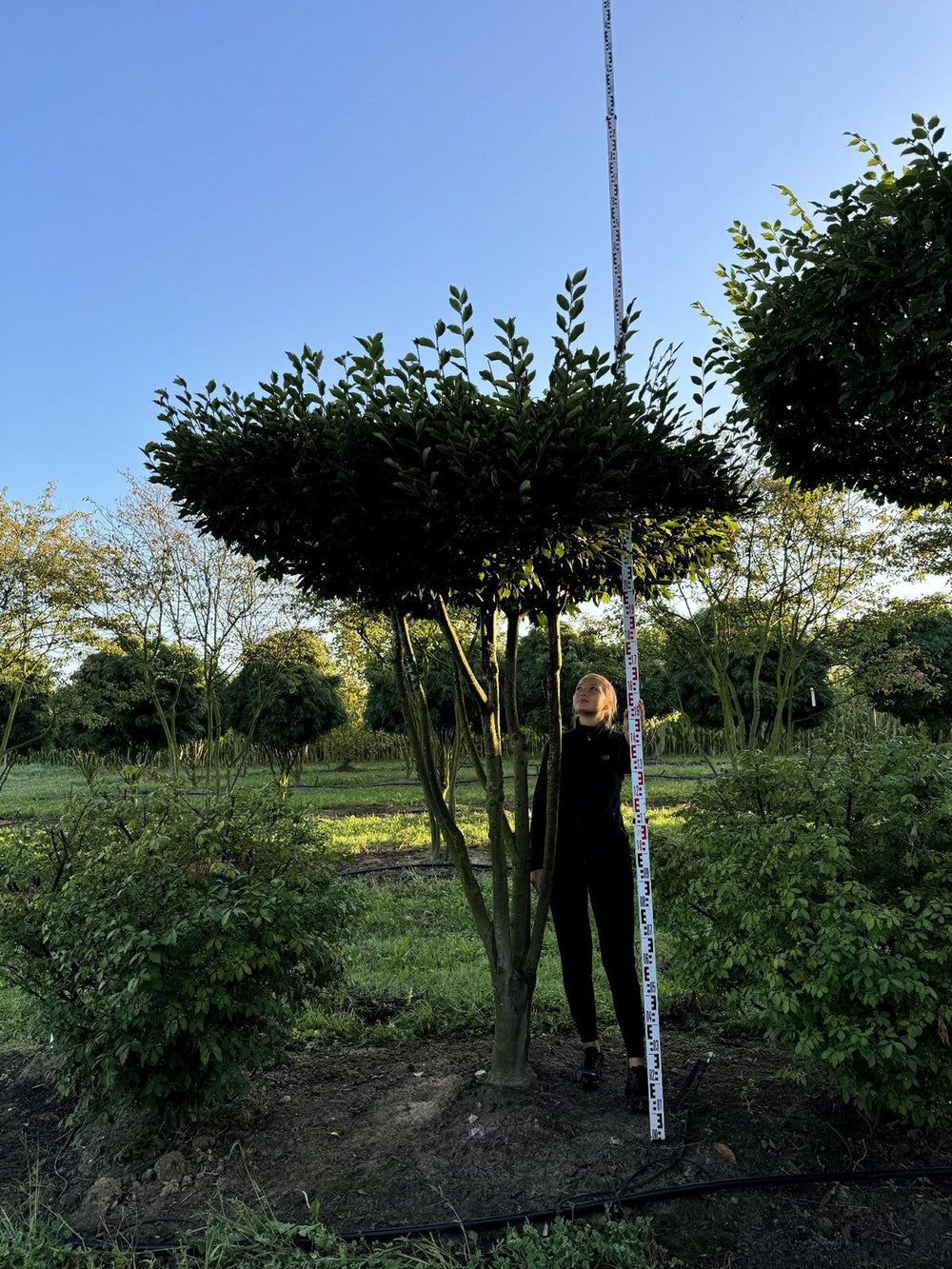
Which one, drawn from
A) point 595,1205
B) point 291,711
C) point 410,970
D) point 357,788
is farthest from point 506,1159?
point 357,788

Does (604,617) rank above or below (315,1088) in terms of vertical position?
above

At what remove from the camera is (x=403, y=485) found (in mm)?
2918

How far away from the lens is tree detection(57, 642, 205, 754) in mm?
13242

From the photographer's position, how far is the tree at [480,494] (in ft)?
9.84

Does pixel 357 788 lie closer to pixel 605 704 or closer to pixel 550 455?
pixel 605 704

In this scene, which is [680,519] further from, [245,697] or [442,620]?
[245,697]

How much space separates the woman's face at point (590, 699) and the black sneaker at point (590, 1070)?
5.46ft

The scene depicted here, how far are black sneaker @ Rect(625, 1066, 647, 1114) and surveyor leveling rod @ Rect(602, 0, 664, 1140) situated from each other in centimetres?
21

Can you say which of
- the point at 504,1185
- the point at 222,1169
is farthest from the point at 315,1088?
the point at 504,1185

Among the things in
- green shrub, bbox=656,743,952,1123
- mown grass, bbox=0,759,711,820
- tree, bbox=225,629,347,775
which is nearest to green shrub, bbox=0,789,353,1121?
green shrub, bbox=656,743,952,1123

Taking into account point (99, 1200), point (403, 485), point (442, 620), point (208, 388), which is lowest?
point (99, 1200)

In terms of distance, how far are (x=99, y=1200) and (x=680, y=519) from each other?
3771mm

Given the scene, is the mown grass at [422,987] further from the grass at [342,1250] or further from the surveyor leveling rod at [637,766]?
the surveyor leveling rod at [637,766]

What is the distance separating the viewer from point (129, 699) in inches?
766
